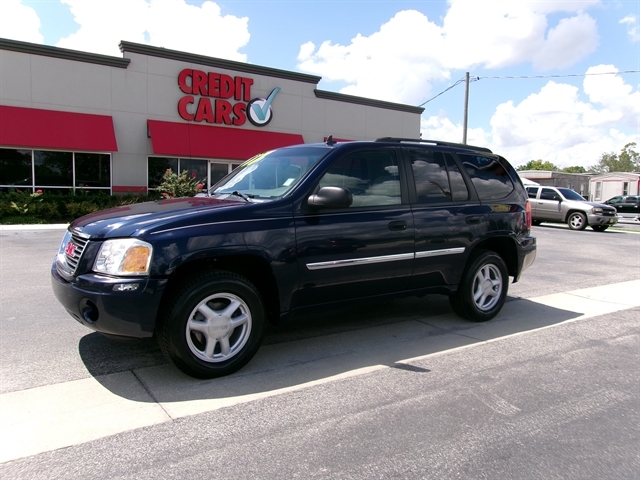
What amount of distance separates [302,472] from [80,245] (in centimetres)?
240

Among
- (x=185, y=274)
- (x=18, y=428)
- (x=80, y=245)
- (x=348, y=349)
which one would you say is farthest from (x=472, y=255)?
(x=18, y=428)

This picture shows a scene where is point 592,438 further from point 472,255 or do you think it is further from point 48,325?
point 48,325

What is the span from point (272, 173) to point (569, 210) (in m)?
19.0

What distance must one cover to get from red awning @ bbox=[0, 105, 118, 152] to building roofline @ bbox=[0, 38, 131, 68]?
6.64 ft

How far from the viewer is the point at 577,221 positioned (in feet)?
65.5

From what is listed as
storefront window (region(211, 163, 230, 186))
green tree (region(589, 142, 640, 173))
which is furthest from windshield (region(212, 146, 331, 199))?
green tree (region(589, 142, 640, 173))

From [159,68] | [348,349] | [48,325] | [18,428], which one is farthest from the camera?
[159,68]

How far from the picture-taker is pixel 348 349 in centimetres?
457

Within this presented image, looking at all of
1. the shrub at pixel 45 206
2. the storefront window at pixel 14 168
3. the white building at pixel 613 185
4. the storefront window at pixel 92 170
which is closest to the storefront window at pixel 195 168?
the storefront window at pixel 92 170

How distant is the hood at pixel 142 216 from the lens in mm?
3564

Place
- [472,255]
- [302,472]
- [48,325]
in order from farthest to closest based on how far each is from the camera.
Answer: [472,255]
[48,325]
[302,472]

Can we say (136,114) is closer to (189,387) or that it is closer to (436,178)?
(436,178)

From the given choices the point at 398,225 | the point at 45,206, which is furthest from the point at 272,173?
the point at 45,206

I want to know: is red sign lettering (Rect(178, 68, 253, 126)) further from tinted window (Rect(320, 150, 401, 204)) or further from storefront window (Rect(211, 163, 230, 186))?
tinted window (Rect(320, 150, 401, 204))
